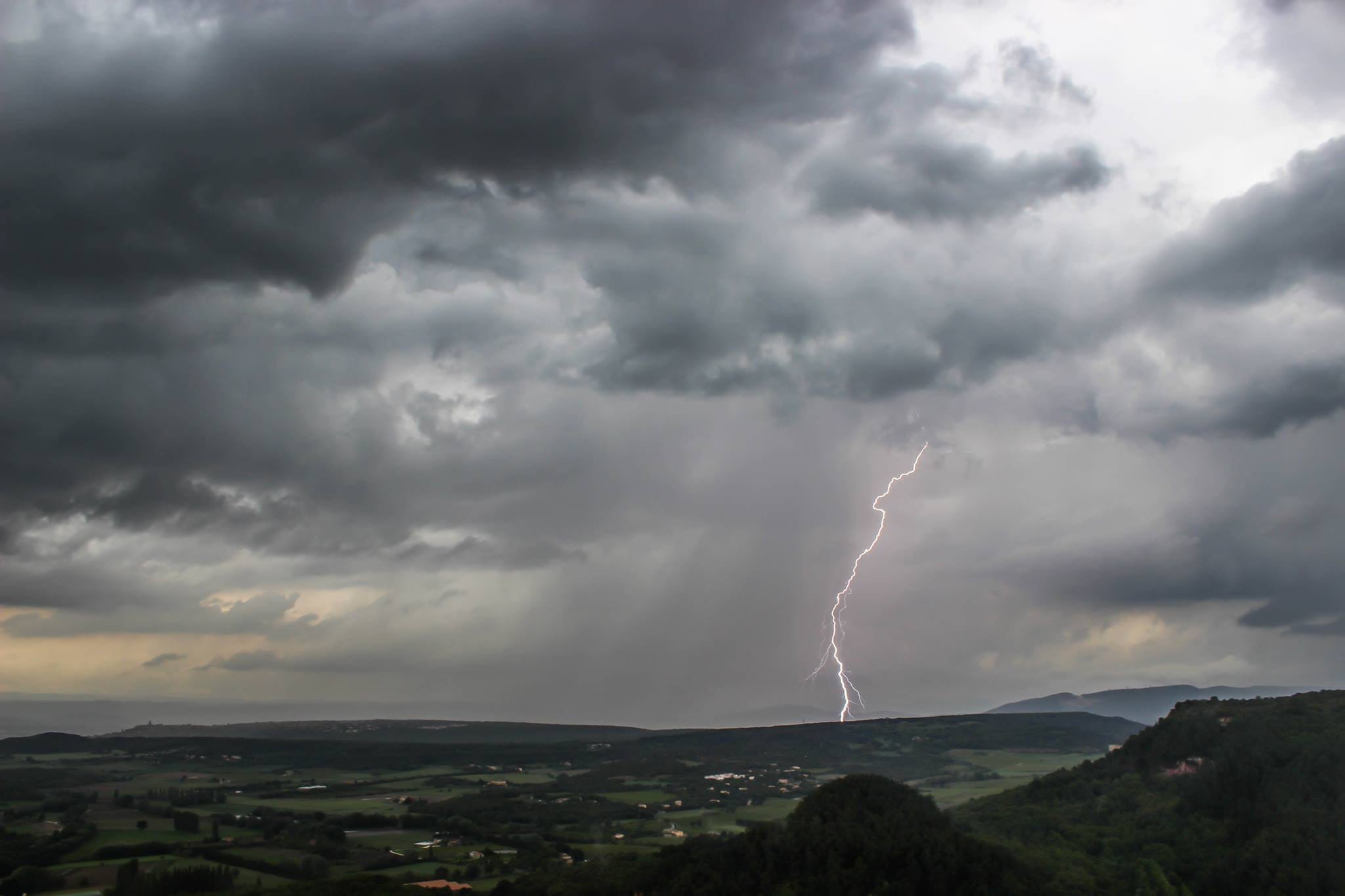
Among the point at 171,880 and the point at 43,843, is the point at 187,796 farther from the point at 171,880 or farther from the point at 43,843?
the point at 171,880

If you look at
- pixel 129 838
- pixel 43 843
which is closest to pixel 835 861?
pixel 129 838

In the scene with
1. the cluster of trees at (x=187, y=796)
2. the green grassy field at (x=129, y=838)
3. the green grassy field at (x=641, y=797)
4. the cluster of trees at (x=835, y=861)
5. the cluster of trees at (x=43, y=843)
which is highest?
the cluster of trees at (x=835, y=861)

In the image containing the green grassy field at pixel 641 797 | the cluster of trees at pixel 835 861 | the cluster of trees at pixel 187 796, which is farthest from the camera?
the green grassy field at pixel 641 797

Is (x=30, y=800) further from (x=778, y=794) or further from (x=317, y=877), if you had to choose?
(x=778, y=794)

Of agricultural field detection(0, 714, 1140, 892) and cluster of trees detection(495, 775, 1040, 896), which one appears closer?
cluster of trees detection(495, 775, 1040, 896)

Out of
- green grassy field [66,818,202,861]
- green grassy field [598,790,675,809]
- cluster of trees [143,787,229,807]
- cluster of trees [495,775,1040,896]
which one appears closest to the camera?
cluster of trees [495,775,1040,896]

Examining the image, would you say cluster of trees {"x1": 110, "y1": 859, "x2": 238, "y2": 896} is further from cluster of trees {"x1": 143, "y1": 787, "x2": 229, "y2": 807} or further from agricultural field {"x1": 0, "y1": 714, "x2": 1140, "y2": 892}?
cluster of trees {"x1": 143, "y1": 787, "x2": 229, "y2": 807}

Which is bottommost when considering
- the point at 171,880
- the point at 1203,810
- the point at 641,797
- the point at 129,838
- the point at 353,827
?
the point at 641,797

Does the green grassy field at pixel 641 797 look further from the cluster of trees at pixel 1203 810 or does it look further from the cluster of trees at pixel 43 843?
the cluster of trees at pixel 43 843

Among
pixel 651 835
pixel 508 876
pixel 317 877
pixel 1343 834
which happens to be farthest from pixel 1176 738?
pixel 317 877

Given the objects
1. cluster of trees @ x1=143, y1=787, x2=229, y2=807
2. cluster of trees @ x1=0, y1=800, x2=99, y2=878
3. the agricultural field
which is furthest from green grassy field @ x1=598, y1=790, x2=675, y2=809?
cluster of trees @ x1=0, y1=800, x2=99, y2=878

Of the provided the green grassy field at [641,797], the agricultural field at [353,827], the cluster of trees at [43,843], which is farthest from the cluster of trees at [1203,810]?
the cluster of trees at [43,843]

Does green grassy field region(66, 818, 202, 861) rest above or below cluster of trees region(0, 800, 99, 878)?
below

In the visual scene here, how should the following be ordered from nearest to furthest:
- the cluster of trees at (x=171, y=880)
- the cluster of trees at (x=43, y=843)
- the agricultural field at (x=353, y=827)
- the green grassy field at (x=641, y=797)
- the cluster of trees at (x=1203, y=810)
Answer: the cluster of trees at (x=1203, y=810) < the cluster of trees at (x=171, y=880) < the cluster of trees at (x=43, y=843) < the agricultural field at (x=353, y=827) < the green grassy field at (x=641, y=797)
